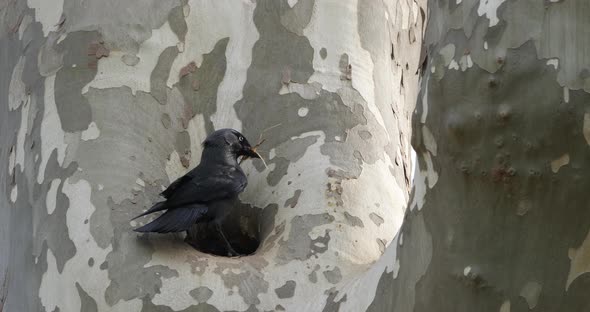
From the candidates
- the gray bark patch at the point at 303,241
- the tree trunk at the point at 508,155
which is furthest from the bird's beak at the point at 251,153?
the tree trunk at the point at 508,155

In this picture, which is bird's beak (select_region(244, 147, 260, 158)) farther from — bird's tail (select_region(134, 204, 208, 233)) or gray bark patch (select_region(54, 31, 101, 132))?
gray bark patch (select_region(54, 31, 101, 132))

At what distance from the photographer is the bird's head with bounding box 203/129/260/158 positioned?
2725 mm

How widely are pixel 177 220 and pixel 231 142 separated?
294 millimetres

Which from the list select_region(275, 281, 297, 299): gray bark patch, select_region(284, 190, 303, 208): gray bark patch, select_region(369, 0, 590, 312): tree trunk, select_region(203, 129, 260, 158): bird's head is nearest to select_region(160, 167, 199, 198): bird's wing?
select_region(203, 129, 260, 158): bird's head

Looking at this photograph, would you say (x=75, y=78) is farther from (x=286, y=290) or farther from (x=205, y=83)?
(x=286, y=290)

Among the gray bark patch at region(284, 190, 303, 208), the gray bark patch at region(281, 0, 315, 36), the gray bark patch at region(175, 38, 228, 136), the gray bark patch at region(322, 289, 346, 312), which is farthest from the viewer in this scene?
the gray bark patch at region(281, 0, 315, 36)

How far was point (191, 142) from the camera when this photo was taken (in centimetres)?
284

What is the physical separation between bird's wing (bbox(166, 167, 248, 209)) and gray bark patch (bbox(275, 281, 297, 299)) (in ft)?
1.11

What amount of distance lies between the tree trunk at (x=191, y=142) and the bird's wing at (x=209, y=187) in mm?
77

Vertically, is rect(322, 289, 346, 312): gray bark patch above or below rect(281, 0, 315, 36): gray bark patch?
below

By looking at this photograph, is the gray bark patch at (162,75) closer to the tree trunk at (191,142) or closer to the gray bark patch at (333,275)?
the tree trunk at (191,142)

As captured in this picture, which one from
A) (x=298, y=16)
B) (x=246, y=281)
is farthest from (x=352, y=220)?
(x=298, y=16)

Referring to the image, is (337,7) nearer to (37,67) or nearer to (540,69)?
Answer: (37,67)

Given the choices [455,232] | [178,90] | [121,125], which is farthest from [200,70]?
[455,232]
